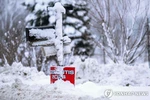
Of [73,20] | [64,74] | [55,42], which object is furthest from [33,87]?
[73,20]

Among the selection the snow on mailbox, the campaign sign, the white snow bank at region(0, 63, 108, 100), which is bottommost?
the white snow bank at region(0, 63, 108, 100)

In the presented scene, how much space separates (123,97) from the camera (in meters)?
4.48

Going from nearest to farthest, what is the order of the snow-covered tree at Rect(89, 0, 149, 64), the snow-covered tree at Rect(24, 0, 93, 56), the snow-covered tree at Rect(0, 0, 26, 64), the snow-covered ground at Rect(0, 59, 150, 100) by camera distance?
the snow-covered ground at Rect(0, 59, 150, 100) → the snow-covered tree at Rect(89, 0, 149, 64) → the snow-covered tree at Rect(24, 0, 93, 56) → the snow-covered tree at Rect(0, 0, 26, 64)

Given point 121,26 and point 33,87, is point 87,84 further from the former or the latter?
point 121,26

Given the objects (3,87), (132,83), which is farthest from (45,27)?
(132,83)

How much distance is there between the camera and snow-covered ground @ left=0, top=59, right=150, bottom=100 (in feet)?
14.8

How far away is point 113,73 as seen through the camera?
4.70m

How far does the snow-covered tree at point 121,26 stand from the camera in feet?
15.3

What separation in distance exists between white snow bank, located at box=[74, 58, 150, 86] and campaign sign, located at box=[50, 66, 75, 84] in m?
0.25

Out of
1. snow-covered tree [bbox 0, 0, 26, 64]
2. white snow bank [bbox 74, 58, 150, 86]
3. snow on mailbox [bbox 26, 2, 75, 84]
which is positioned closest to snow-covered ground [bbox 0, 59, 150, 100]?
white snow bank [bbox 74, 58, 150, 86]

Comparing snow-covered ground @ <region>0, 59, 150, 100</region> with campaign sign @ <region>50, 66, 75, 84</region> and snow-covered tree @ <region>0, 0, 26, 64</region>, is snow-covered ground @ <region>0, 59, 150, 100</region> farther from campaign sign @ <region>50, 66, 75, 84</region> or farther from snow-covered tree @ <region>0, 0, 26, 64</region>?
snow-covered tree @ <region>0, 0, 26, 64</region>

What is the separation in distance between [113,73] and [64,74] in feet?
3.05

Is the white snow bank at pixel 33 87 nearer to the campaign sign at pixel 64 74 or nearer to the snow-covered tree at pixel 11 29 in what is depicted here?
the campaign sign at pixel 64 74

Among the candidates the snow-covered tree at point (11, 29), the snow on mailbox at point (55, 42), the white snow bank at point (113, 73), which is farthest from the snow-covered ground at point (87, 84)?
the snow-covered tree at point (11, 29)
